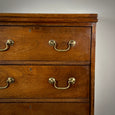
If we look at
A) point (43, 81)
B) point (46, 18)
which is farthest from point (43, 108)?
point (46, 18)

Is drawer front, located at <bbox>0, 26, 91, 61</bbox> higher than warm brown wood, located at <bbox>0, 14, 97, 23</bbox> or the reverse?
the reverse

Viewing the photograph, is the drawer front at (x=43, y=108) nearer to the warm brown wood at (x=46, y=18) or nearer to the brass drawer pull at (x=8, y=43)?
the brass drawer pull at (x=8, y=43)

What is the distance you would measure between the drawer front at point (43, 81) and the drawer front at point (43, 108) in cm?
4

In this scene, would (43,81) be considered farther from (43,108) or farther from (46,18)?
(46,18)

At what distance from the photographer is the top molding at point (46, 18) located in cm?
55

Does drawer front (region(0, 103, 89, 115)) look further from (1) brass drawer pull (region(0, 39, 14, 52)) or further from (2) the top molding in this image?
(2) the top molding

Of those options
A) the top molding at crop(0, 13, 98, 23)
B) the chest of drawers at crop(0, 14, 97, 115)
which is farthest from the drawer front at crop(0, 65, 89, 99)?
the top molding at crop(0, 13, 98, 23)

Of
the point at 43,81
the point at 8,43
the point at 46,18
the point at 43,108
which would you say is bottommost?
the point at 43,108

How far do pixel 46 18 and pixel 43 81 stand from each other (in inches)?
11.6

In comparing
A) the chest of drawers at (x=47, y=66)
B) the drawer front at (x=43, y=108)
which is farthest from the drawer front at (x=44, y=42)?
the drawer front at (x=43, y=108)

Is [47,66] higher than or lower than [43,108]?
higher

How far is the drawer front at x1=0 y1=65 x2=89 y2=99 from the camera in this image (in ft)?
1.93

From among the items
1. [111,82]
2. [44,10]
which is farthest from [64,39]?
[111,82]

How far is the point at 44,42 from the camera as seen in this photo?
0.58m
